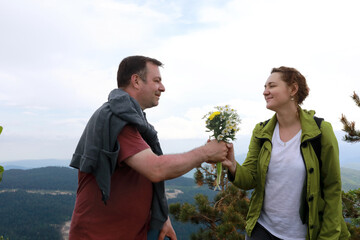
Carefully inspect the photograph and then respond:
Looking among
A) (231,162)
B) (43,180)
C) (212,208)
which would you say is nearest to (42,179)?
(43,180)

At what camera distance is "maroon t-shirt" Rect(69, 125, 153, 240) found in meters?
2.22

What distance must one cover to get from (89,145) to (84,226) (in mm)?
658

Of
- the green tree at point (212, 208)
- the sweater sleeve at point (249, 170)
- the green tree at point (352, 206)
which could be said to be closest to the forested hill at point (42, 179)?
the green tree at point (212, 208)

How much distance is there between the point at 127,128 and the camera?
7.10ft

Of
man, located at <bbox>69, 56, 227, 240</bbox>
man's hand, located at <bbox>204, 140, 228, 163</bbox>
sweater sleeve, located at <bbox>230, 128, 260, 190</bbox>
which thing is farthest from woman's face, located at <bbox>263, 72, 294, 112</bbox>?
man, located at <bbox>69, 56, 227, 240</bbox>

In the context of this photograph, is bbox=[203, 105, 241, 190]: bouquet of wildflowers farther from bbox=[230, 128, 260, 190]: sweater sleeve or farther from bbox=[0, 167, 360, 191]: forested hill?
bbox=[0, 167, 360, 191]: forested hill

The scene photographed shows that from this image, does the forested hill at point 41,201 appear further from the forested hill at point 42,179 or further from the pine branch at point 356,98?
the pine branch at point 356,98

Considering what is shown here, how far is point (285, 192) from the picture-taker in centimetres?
286

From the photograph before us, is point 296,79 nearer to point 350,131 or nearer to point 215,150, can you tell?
point 215,150

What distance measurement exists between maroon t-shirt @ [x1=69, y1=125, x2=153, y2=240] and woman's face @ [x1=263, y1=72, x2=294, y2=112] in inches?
61.7

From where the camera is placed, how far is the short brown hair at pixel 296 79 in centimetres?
307

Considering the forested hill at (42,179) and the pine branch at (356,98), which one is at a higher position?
the pine branch at (356,98)

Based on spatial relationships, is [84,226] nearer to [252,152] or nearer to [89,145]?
[89,145]

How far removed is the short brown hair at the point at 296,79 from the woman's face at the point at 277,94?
52 millimetres
